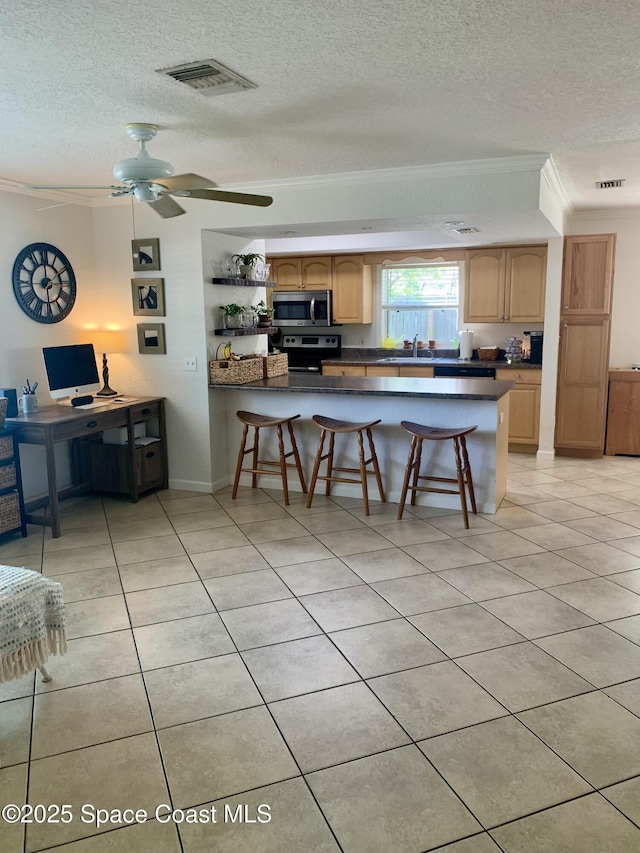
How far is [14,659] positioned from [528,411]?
17.6 ft

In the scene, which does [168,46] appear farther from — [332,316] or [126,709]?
[332,316]

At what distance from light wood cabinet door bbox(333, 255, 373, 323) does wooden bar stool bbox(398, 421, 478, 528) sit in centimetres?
320

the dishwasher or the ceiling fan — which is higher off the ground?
the ceiling fan

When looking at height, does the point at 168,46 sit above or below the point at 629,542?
above

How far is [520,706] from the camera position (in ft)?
7.72

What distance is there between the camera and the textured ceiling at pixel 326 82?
2.01 m

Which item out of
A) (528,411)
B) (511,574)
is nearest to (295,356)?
(528,411)

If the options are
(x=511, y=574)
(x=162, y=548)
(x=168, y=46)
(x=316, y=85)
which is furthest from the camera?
(x=162, y=548)

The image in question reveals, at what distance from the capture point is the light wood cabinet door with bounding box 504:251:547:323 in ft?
21.4

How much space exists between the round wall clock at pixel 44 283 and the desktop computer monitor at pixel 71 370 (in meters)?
0.30

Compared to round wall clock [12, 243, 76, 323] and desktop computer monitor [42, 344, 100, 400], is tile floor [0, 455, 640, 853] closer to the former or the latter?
desktop computer monitor [42, 344, 100, 400]

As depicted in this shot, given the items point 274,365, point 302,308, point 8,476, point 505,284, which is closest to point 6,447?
Answer: point 8,476

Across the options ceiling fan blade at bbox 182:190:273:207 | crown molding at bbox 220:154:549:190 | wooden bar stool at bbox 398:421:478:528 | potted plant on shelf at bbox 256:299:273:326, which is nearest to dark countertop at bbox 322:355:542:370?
potted plant on shelf at bbox 256:299:273:326

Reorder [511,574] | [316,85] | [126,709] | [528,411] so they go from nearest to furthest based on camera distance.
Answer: [126,709], [316,85], [511,574], [528,411]
